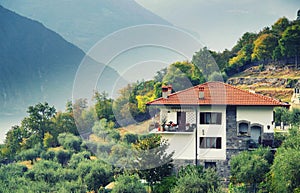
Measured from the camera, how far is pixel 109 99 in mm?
50031

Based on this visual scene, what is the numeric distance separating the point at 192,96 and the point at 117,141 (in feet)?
49.0

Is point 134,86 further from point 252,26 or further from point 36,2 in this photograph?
point 36,2

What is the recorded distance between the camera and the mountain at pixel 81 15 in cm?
10719

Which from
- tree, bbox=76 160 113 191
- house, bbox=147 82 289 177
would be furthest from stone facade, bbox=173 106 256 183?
tree, bbox=76 160 113 191

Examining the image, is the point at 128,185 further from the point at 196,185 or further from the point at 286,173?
the point at 286,173

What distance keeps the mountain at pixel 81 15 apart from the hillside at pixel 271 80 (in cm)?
4506

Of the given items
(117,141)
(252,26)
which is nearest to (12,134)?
(117,141)

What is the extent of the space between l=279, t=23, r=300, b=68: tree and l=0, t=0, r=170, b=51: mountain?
154 feet

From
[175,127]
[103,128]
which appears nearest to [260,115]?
[175,127]

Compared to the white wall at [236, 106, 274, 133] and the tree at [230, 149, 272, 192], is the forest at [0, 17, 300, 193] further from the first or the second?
the white wall at [236, 106, 274, 133]

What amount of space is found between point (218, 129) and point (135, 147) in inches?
177

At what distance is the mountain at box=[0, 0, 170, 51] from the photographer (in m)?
107

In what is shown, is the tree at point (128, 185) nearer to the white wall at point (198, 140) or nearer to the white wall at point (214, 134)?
the white wall at point (198, 140)

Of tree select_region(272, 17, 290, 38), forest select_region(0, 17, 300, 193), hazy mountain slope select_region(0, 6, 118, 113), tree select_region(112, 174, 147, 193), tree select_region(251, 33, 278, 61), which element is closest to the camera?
tree select_region(112, 174, 147, 193)
